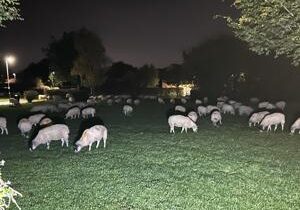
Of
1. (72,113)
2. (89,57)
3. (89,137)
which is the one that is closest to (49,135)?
(89,137)

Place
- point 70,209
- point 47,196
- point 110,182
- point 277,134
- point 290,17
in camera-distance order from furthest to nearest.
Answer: point 277,134, point 290,17, point 110,182, point 47,196, point 70,209

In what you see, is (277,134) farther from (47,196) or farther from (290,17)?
(47,196)

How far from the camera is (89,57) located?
83500 millimetres

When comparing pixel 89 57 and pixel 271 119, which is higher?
pixel 89 57

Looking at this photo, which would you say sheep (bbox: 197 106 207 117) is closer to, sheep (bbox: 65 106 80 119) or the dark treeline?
sheep (bbox: 65 106 80 119)

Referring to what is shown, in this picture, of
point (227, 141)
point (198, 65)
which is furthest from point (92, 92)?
point (227, 141)

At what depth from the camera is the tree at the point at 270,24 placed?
18.7 metres

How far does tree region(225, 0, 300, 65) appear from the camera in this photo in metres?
18.7

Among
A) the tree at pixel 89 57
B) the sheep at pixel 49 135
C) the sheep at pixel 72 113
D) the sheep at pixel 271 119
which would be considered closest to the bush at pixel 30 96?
the tree at pixel 89 57

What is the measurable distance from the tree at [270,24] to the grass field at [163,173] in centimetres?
524

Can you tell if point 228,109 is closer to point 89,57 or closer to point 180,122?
point 180,122

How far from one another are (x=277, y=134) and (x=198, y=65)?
5187 cm

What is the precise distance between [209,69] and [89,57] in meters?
25.9

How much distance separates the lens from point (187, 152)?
19.2 m
